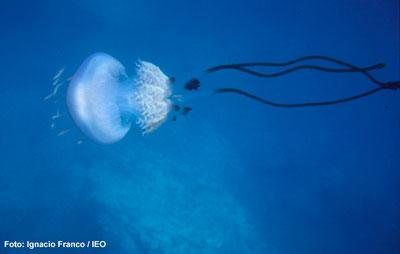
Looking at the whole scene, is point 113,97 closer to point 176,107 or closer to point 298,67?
point 176,107

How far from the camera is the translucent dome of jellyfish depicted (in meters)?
3.13

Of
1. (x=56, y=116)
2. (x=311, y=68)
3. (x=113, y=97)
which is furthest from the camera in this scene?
(x=311, y=68)

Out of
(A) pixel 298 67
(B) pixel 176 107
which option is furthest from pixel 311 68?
(B) pixel 176 107

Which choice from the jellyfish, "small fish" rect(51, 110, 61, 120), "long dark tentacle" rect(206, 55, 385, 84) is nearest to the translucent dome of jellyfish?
the jellyfish

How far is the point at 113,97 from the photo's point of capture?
3.20m

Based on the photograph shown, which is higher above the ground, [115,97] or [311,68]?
[311,68]

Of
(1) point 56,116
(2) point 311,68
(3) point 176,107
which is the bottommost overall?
(3) point 176,107

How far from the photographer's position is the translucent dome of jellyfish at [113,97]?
3.13m

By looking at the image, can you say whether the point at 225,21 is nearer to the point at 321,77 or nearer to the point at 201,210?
the point at 321,77

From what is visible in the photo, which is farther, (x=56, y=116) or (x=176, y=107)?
(x=56, y=116)

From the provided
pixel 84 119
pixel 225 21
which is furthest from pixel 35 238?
pixel 225 21

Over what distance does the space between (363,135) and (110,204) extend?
2473mm

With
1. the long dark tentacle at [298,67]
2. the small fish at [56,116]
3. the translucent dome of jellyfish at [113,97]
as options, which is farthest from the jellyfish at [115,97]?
the long dark tentacle at [298,67]

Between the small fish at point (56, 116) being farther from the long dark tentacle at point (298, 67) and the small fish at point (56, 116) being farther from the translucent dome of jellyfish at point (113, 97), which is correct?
the long dark tentacle at point (298, 67)
